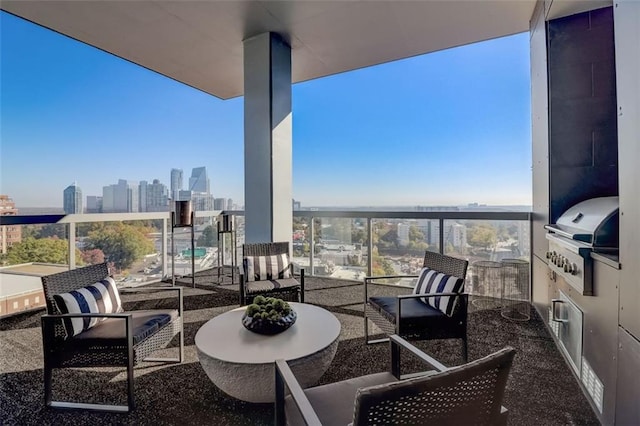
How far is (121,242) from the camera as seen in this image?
4.38 metres

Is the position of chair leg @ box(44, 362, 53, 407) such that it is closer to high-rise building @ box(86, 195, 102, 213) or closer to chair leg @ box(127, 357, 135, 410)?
chair leg @ box(127, 357, 135, 410)

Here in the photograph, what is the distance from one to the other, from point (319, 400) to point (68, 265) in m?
4.07

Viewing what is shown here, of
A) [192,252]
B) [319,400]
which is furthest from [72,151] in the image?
[319,400]

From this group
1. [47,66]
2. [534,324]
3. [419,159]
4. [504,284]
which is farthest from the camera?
[419,159]

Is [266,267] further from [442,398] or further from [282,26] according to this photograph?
[442,398]

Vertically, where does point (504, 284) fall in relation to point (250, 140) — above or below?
below

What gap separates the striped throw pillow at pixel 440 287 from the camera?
2273 mm

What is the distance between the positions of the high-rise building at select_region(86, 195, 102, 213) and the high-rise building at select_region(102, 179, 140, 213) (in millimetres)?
54

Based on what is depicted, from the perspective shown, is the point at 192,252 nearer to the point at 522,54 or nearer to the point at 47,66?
the point at 47,66

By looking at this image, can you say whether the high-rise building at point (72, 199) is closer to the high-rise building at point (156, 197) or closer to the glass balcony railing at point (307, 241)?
the glass balcony railing at point (307, 241)

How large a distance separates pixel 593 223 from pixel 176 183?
17.3 ft

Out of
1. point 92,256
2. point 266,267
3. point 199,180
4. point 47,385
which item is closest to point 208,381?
point 47,385

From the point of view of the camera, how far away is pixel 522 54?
12.7 feet

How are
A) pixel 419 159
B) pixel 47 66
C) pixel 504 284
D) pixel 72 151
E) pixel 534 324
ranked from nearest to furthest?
1. pixel 534 324
2. pixel 504 284
3. pixel 47 66
4. pixel 72 151
5. pixel 419 159
